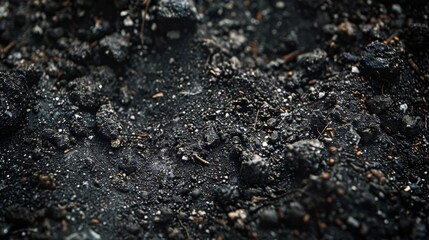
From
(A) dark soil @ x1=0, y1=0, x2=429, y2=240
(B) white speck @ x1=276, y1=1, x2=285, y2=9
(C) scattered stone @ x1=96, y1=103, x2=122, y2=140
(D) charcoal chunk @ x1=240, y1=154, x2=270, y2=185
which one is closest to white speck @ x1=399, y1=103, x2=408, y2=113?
(A) dark soil @ x1=0, y1=0, x2=429, y2=240

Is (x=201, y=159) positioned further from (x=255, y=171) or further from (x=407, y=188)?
(x=407, y=188)

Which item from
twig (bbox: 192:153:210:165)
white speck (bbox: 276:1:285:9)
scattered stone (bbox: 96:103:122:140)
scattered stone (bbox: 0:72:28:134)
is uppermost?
white speck (bbox: 276:1:285:9)

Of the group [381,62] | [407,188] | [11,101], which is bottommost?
[407,188]

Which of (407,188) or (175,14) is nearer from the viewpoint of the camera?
(407,188)

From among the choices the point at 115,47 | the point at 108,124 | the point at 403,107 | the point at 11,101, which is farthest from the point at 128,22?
the point at 403,107

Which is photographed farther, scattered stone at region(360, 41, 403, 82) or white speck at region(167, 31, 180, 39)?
white speck at region(167, 31, 180, 39)

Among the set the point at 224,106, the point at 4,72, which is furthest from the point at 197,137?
the point at 4,72

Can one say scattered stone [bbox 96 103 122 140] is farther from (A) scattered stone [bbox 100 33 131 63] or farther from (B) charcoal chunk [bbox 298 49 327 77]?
(B) charcoal chunk [bbox 298 49 327 77]
